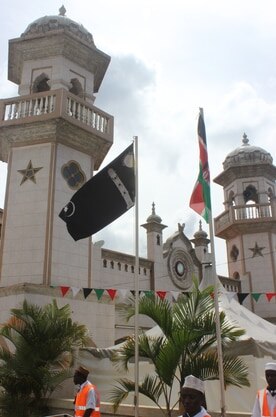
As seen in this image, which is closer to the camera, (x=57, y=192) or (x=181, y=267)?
(x=57, y=192)

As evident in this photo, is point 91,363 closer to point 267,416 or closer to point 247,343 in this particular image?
point 247,343

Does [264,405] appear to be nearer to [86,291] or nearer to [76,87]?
[86,291]

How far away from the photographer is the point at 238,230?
2236 cm

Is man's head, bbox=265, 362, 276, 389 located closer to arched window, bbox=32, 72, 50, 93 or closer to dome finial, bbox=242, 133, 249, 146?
arched window, bbox=32, 72, 50, 93

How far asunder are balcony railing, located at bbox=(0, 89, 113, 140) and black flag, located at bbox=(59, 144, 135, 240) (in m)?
6.31

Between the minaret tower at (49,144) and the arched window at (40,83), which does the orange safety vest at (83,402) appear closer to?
the minaret tower at (49,144)

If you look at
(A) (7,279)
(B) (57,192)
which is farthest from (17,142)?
(A) (7,279)

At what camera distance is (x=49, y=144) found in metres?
14.4

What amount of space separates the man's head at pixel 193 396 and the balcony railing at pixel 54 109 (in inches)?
462

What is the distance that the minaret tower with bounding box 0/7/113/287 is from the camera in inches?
522

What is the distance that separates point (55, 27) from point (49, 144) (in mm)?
4795

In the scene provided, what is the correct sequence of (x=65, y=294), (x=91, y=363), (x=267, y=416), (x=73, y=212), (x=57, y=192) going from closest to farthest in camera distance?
(x=267, y=416) < (x=73, y=212) < (x=91, y=363) < (x=65, y=294) < (x=57, y=192)

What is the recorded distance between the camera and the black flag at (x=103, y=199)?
842 cm

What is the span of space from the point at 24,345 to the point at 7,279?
3582mm
